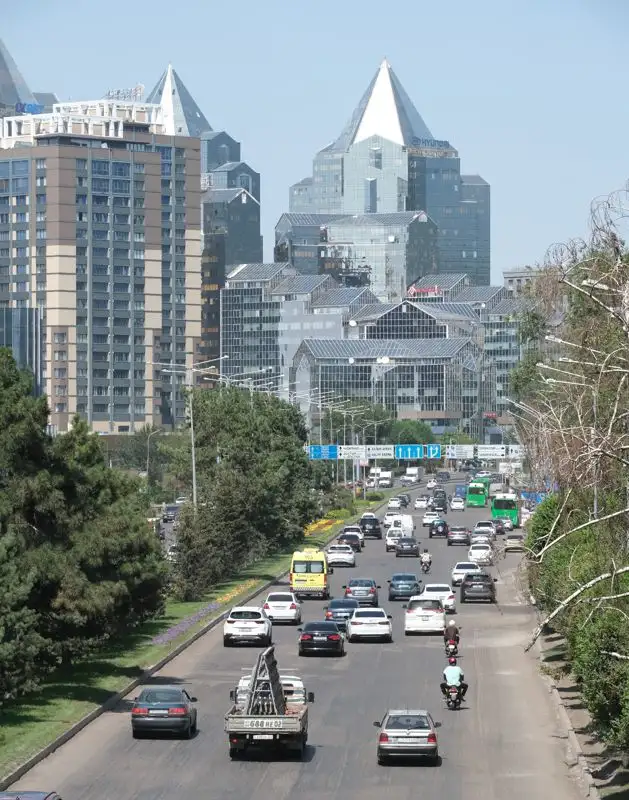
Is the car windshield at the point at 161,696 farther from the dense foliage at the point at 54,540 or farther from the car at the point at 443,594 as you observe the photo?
the car at the point at 443,594

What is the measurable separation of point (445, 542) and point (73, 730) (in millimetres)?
85537

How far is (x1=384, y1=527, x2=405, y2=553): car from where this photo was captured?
114 m

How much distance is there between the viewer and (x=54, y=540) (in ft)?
156

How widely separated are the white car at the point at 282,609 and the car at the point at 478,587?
11398 millimetres

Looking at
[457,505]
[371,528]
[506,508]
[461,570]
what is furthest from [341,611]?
[457,505]

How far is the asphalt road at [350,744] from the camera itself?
33.8 metres

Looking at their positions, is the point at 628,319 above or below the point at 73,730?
above

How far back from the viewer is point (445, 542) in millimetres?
125125

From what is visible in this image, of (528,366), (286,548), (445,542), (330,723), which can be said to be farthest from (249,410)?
(330,723)

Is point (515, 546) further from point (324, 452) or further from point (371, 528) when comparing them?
point (324, 452)

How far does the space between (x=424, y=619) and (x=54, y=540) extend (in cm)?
2191

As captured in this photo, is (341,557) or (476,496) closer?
(341,557)

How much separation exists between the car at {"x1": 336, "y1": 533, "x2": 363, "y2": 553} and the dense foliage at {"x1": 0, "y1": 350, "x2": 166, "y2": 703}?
214 ft

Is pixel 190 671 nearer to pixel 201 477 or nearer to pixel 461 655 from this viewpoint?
pixel 461 655
